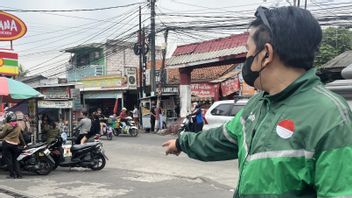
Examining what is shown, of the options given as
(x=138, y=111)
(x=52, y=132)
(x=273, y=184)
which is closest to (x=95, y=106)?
(x=138, y=111)

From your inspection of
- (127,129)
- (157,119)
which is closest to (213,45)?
(157,119)

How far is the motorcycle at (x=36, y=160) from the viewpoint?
9867 millimetres

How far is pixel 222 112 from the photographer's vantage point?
14680 mm

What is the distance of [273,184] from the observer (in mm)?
1688

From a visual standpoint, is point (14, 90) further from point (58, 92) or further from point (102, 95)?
point (102, 95)

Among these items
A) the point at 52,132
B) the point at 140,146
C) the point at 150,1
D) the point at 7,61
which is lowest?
the point at 140,146

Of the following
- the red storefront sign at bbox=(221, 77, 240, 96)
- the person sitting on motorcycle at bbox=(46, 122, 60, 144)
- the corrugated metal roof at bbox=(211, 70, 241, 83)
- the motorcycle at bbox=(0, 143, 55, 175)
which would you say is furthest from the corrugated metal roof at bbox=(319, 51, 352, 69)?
the corrugated metal roof at bbox=(211, 70, 241, 83)

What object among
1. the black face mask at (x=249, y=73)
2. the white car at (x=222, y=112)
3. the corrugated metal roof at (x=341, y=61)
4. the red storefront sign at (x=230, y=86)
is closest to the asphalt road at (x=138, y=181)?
the white car at (x=222, y=112)

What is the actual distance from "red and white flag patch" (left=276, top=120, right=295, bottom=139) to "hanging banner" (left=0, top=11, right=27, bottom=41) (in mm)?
14673

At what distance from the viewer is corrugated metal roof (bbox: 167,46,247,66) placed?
1919cm

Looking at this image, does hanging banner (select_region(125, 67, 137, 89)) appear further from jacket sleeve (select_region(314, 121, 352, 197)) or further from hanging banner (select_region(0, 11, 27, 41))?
jacket sleeve (select_region(314, 121, 352, 197))

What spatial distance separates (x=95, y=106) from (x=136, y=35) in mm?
7151

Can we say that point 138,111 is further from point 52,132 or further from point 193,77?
point 52,132

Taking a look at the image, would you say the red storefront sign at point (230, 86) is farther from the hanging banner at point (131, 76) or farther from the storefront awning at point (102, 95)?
the storefront awning at point (102, 95)
